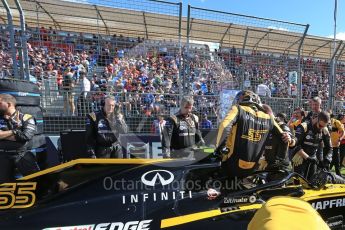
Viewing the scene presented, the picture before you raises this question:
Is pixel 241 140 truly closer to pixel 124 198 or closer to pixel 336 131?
pixel 124 198

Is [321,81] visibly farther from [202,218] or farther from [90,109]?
[202,218]

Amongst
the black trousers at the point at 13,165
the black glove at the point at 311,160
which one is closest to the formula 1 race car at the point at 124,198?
the black trousers at the point at 13,165

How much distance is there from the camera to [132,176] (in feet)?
8.45

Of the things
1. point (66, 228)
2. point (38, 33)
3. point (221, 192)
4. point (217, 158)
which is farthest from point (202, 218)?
point (38, 33)

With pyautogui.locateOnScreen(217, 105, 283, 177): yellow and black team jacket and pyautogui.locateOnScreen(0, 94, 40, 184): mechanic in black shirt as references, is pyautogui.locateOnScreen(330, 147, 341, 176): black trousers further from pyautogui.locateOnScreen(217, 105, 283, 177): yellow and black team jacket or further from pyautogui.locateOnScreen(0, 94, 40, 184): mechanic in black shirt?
pyautogui.locateOnScreen(0, 94, 40, 184): mechanic in black shirt

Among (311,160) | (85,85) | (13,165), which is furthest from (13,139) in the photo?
(311,160)

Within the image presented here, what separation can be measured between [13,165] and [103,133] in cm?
121

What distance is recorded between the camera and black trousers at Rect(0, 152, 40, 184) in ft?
Answer: 13.5

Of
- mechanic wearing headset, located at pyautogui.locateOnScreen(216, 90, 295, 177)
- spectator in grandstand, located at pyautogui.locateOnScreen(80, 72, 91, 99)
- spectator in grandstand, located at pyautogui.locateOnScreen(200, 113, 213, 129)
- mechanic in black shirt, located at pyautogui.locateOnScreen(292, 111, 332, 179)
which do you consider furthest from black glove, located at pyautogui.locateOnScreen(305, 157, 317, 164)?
spectator in grandstand, located at pyautogui.locateOnScreen(80, 72, 91, 99)

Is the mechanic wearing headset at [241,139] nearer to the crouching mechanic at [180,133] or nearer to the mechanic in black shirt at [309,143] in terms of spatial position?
the crouching mechanic at [180,133]

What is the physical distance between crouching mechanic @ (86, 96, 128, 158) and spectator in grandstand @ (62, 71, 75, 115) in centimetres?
185

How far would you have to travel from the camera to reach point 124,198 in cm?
247

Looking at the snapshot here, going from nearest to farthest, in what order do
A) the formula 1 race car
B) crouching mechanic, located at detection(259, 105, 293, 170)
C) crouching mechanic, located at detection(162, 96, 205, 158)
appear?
the formula 1 race car
crouching mechanic, located at detection(259, 105, 293, 170)
crouching mechanic, located at detection(162, 96, 205, 158)

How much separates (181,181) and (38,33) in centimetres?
457
